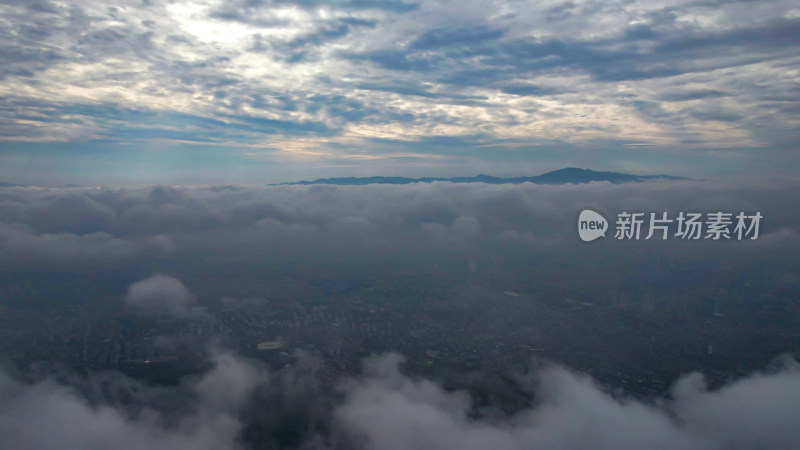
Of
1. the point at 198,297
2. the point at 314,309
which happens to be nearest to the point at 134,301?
the point at 198,297

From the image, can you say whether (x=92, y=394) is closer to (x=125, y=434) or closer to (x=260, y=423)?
(x=125, y=434)

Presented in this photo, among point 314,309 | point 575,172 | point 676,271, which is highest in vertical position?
point 575,172

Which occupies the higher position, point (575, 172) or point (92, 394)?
point (575, 172)

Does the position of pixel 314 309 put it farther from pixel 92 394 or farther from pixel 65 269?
pixel 65 269

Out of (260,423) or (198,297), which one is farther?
(198,297)

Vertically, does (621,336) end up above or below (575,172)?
below

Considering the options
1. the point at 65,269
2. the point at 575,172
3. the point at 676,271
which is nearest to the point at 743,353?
the point at 676,271

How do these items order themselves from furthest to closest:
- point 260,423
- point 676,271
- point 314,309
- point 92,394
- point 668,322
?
point 676,271 < point 314,309 < point 668,322 < point 92,394 < point 260,423

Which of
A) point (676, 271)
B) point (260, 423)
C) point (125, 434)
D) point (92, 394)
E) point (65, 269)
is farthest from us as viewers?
point (65, 269)

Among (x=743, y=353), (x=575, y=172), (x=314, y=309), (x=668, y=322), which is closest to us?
(x=743, y=353)
